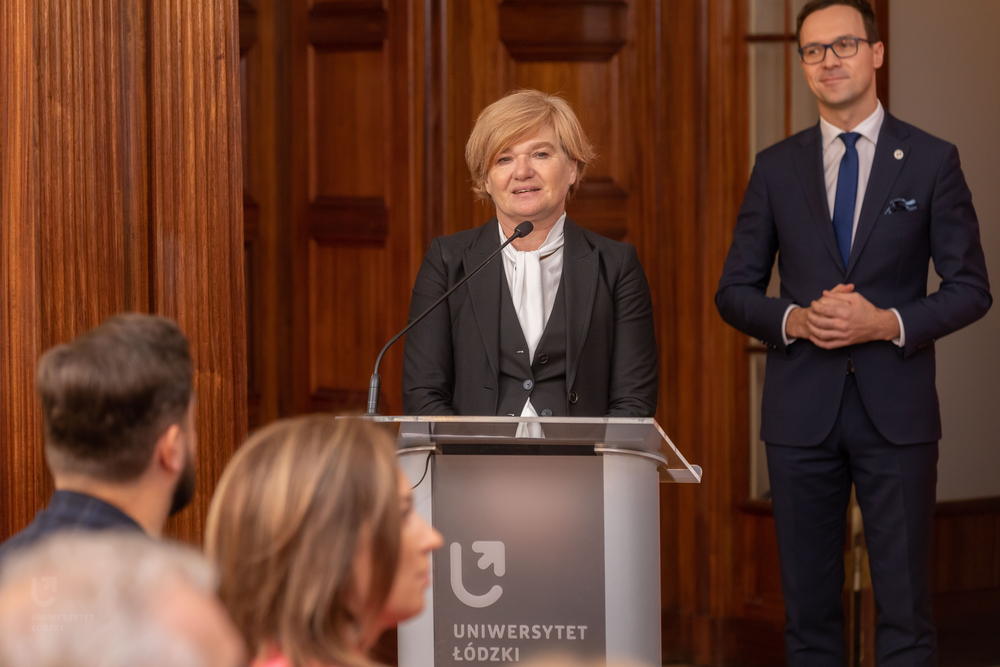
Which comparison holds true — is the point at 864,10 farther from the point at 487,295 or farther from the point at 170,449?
the point at 170,449

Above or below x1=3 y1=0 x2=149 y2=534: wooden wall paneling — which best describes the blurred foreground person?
below

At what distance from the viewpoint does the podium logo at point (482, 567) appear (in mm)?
1927

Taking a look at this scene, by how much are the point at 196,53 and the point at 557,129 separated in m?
0.83

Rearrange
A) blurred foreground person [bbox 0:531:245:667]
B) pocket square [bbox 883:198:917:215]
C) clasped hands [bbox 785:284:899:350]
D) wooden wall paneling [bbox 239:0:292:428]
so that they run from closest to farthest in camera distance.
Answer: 1. blurred foreground person [bbox 0:531:245:667]
2. clasped hands [bbox 785:284:899:350]
3. pocket square [bbox 883:198:917:215]
4. wooden wall paneling [bbox 239:0:292:428]

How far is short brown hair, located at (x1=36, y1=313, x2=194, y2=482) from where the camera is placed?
150 centimetres

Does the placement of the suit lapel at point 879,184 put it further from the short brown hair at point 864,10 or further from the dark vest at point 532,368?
the dark vest at point 532,368

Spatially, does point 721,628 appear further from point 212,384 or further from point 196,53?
point 196,53

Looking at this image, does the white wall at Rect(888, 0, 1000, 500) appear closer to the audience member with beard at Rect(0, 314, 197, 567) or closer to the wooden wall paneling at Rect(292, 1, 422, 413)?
the wooden wall paneling at Rect(292, 1, 422, 413)

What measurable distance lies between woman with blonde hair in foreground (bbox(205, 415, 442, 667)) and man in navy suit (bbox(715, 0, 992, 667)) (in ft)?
5.88

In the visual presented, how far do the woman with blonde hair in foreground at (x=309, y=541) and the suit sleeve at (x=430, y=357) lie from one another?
1.32 m

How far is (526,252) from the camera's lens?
2.61 m

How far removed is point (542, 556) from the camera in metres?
1.92

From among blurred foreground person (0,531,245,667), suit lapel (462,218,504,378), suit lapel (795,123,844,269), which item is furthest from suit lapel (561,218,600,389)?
blurred foreground person (0,531,245,667)

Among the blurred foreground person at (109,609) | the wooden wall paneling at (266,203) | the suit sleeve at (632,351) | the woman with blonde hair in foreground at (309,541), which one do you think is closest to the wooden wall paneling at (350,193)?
the wooden wall paneling at (266,203)
